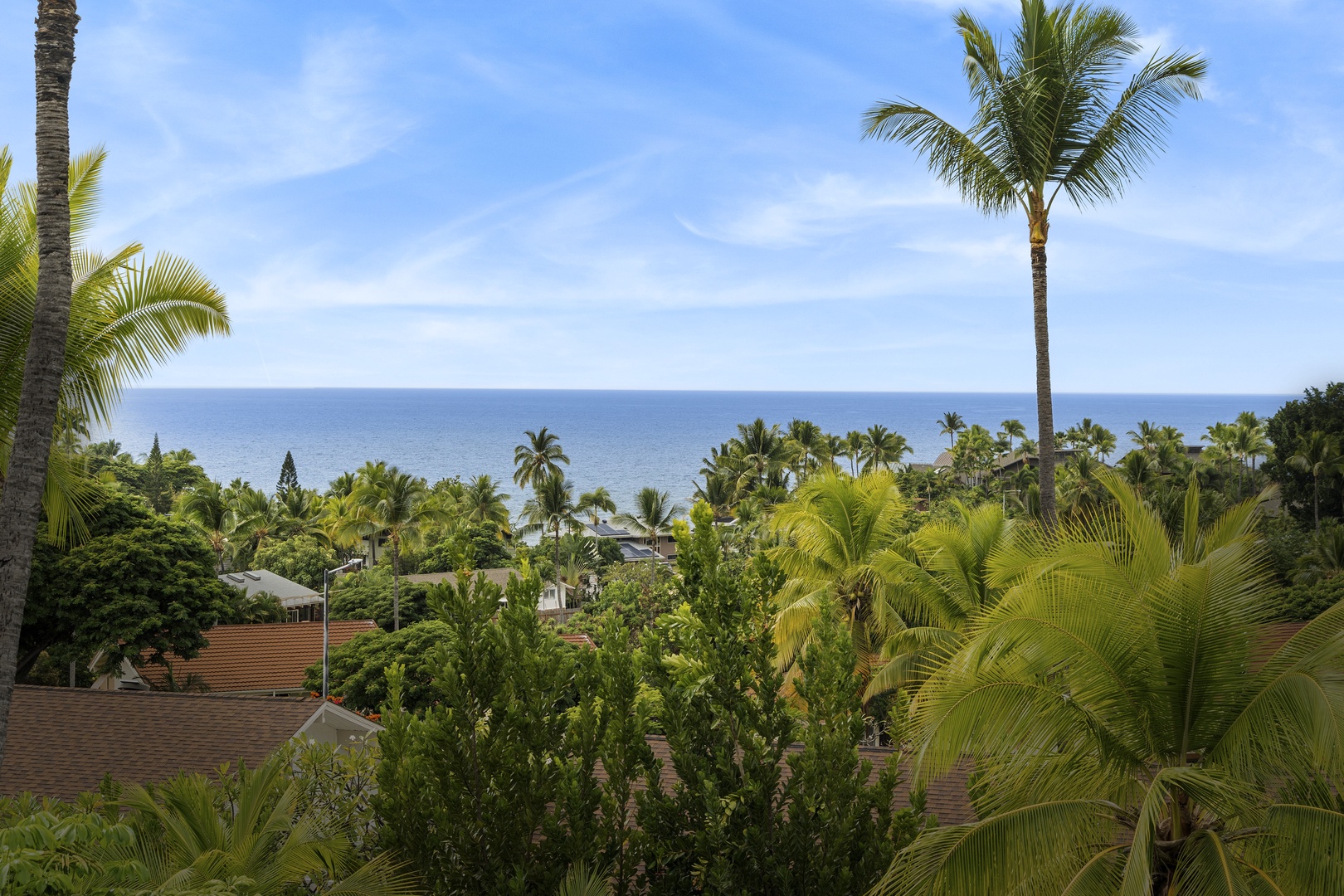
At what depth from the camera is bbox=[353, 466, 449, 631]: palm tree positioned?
40.9m

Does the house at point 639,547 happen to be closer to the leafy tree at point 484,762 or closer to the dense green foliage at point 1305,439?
the dense green foliage at point 1305,439

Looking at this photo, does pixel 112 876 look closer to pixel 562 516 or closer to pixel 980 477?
pixel 562 516

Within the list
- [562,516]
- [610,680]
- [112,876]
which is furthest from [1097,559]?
[562,516]

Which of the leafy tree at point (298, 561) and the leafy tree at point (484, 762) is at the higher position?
the leafy tree at point (484, 762)

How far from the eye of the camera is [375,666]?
82.5 ft

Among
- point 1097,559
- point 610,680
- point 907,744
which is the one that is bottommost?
point 907,744

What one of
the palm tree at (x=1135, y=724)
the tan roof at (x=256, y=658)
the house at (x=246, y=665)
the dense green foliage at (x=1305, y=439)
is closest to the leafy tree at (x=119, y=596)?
the house at (x=246, y=665)

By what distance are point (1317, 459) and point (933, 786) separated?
139 feet

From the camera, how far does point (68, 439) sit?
30.5ft

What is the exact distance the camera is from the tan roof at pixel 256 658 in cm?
2814

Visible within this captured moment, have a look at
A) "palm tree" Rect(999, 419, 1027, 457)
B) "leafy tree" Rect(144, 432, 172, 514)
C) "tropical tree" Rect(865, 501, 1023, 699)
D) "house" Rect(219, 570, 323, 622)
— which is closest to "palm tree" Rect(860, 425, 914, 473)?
"palm tree" Rect(999, 419, 1027, 457)

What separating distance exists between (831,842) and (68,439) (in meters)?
8.32

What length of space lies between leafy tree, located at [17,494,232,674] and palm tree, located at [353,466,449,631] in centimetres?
1426

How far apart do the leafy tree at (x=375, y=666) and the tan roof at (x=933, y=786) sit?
14.5 meters
